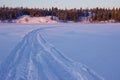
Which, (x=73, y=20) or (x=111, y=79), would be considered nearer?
(x=111, y=79)

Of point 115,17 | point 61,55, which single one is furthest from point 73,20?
point 61,55

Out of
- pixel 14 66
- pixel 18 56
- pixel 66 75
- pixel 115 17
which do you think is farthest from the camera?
pixel 115 17

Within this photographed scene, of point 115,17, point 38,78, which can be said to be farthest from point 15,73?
point 115,17

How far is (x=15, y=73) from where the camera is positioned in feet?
25.4

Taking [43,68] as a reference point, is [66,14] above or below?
below

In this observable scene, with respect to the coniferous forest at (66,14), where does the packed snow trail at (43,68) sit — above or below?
above

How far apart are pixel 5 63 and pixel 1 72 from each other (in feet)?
4.62

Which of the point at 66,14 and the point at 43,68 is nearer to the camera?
the point at 43,68

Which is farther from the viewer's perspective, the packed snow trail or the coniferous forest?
the coniferous forest

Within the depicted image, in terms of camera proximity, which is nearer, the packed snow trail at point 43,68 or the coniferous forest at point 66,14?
the packed snow trail at point 43,68

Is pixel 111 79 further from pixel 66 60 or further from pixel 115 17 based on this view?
pixel 115 17

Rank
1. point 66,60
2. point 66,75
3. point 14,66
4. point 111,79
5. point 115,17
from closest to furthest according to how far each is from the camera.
Result: point 111,79, point 66,75, point 14,66, point 66,60, point 115,17

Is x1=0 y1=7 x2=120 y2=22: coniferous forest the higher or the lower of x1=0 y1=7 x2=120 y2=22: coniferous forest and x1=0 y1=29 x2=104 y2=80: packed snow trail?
the lower

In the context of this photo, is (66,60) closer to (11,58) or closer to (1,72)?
(11,58)
